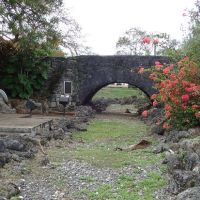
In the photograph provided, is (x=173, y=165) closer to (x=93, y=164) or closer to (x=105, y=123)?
(x=93, y=164)

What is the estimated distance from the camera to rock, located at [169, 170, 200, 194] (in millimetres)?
5090

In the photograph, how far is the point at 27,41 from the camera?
1496 centimetres

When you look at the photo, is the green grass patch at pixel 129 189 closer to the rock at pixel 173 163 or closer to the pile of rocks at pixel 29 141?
the rock at pixel 173 163

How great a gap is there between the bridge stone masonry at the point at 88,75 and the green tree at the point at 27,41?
0.69 meters

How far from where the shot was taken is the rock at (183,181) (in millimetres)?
5090

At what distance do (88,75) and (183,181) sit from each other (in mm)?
13521

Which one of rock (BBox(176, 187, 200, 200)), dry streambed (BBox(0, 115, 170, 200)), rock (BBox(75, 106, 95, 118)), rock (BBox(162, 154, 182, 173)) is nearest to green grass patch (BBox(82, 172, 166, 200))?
dry streambed (BBox(0, 115, 170, 200))

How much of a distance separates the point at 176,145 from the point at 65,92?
1133 centimetres

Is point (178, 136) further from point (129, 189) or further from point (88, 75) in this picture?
point (88, 75)

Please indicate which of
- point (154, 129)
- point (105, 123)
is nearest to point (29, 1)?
point (105, 123)

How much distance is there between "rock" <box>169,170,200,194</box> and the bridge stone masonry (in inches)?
498

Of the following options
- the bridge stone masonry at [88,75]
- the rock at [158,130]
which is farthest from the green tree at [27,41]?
the rock at [158,130]

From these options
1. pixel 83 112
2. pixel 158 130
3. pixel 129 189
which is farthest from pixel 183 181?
pixel 83 112

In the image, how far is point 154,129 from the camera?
37.1 ft
